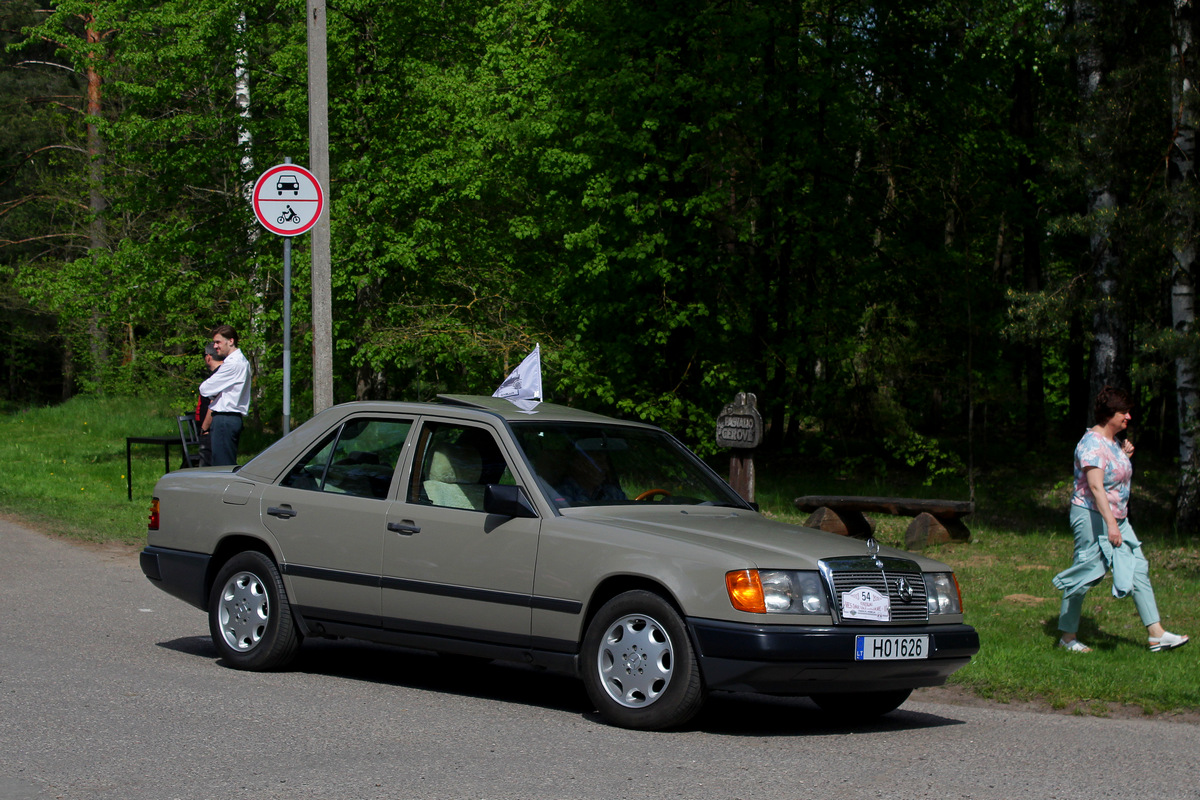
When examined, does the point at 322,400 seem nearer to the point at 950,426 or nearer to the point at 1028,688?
the point at 1028,688

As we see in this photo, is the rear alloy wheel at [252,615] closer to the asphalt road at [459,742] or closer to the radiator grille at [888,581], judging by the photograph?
the asphalt road at [459,742]

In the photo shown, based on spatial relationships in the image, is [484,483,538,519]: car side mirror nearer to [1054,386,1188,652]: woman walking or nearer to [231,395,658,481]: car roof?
[231,395,658,481]: car roof

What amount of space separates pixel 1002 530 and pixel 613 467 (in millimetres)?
10915

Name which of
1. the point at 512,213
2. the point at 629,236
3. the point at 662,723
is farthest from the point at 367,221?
the point at 662,723

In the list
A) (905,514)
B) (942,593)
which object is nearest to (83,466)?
(905,514)

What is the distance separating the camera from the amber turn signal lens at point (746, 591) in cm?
→ 615

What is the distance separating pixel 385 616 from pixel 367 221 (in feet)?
52.6

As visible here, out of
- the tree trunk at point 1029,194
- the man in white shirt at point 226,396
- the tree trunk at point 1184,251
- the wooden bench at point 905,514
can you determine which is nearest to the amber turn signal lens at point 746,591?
the man in white shirt at point 226,396

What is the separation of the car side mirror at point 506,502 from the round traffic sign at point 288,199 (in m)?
5.92

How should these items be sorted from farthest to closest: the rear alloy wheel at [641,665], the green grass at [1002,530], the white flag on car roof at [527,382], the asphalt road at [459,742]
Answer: the white flag on car roof at [527,382], the green grass at [1002,530], the rear alloy wheel at [641,665], the asphalt road at [459,742]

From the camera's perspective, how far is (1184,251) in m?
15.9

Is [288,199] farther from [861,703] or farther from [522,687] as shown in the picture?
[861,703]

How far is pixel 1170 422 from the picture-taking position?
34.7 m

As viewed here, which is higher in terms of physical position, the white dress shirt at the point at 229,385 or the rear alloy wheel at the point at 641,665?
the white dress shirt at the point at 229,385
